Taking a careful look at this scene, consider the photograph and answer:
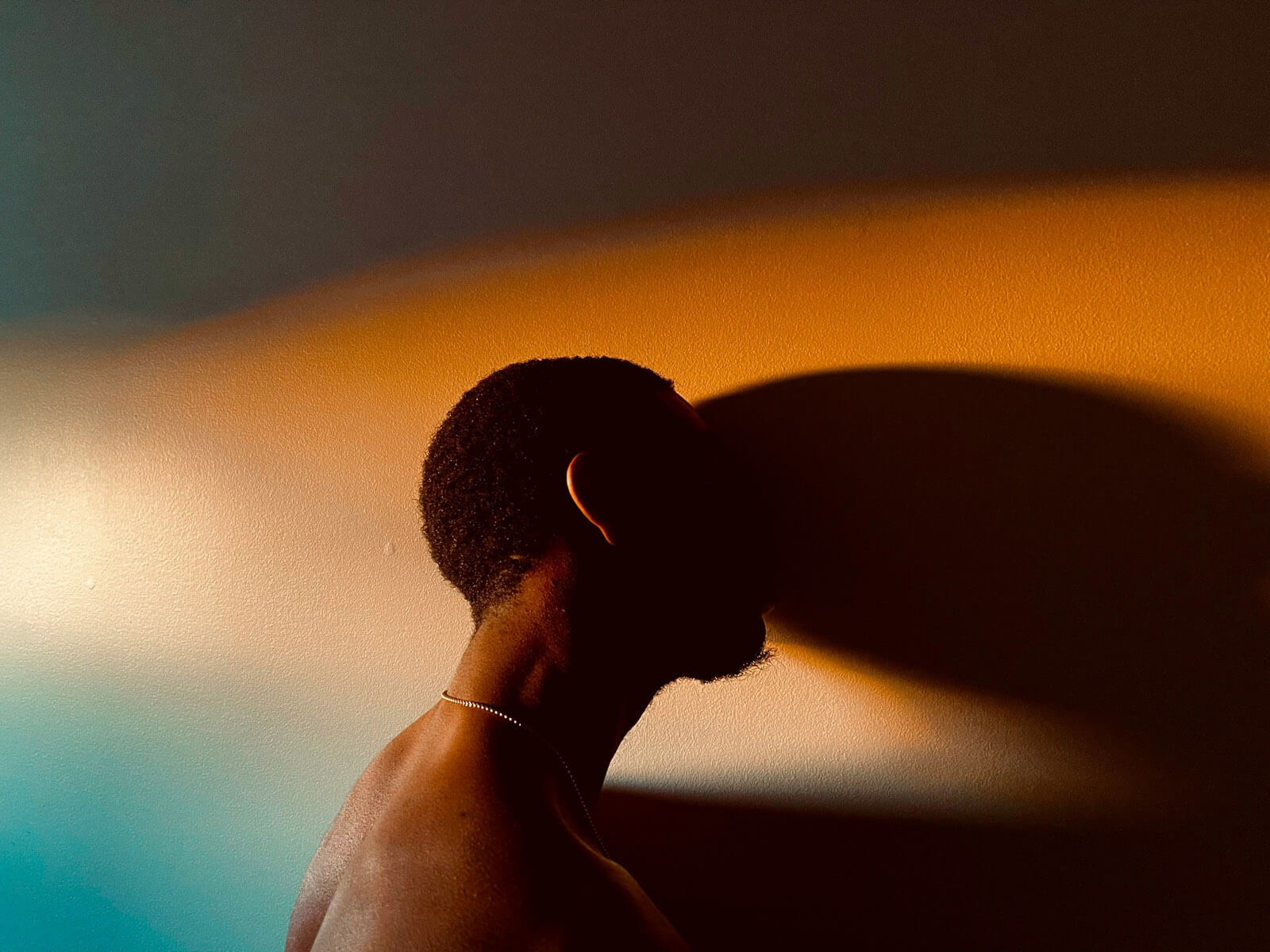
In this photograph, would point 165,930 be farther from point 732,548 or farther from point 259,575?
point 732,548

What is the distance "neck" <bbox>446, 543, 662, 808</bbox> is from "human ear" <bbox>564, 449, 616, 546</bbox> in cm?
6

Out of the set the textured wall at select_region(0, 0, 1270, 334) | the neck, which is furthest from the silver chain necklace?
the textured wall at select_region(0, 0, 1270, 334)

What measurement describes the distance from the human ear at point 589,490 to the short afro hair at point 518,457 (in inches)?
0.7

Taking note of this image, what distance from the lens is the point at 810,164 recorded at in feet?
2.90

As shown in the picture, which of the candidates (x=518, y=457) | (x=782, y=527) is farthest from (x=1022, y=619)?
(x=518, y=457)

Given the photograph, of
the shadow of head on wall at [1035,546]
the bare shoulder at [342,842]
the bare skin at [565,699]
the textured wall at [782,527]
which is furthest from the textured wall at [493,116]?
the bare shoulder at [342,842]

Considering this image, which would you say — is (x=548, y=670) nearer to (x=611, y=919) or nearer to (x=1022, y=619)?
(x=611, y=919)

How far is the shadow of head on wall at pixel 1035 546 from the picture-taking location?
787mm

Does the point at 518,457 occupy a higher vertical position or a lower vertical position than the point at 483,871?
higher

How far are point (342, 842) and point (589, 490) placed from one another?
511 millimetres

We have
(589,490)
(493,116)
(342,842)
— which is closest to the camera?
(589,490)

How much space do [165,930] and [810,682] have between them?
1046 mm

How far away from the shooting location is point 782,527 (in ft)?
2.96

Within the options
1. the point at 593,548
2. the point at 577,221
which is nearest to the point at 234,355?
the point at 577,221
